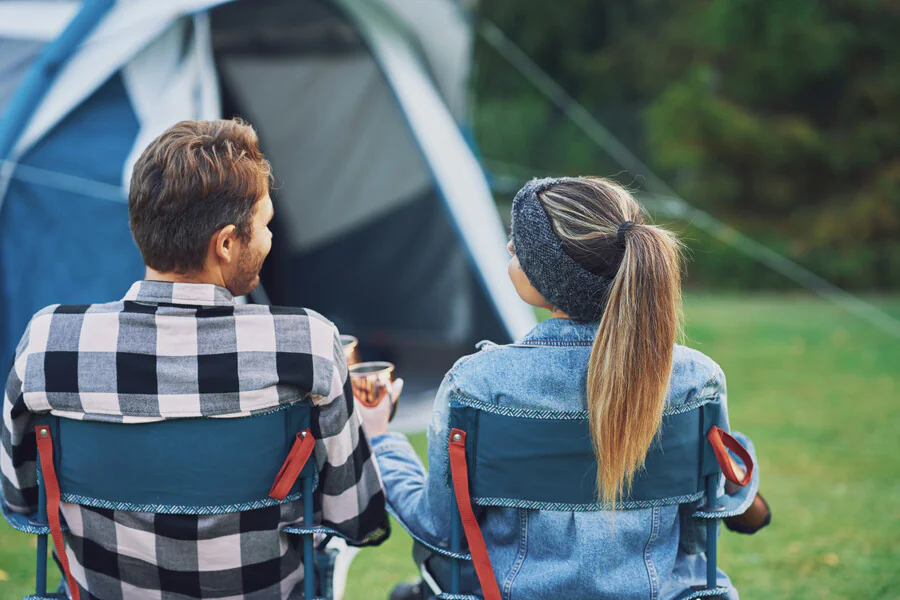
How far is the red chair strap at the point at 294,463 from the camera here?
1.33m

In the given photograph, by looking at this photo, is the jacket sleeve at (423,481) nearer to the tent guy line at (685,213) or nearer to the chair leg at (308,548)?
the chair leg at (308,548)

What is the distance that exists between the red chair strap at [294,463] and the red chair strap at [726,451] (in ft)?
2.02

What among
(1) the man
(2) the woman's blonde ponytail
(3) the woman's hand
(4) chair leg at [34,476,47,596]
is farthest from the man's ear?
(2) the woman's blonde ponytail

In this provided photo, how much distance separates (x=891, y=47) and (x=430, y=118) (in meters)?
9.44

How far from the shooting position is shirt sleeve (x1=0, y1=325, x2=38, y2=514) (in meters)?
1.33

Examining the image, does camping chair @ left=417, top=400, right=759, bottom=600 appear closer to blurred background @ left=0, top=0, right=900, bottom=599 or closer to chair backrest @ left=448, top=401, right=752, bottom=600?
chair backrest @ left=448, top=401, right=752, bottom=600

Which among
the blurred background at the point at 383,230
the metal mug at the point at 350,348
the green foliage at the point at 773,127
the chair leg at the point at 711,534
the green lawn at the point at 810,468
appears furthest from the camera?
the green foliage at the point at 773,127

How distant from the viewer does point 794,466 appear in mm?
3674

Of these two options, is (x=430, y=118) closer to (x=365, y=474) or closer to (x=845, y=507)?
(x=845, y=507)

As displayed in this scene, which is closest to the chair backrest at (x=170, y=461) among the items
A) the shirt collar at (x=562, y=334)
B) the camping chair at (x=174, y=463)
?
the camping chair at (x=174, y=463)

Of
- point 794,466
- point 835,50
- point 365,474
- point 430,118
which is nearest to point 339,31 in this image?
point 430,118

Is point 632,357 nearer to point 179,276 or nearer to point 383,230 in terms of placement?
point 179,276

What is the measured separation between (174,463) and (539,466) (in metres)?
0.53

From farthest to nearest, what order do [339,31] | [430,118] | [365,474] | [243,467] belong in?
1. [339,31]
2. [430,118]
3. [365,474]
4. [243,467]
